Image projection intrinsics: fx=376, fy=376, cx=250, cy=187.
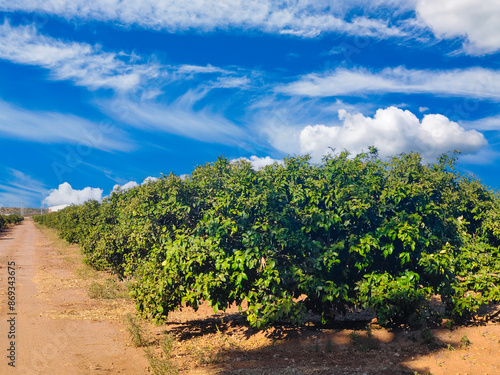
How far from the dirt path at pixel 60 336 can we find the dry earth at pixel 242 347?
2 centimetres

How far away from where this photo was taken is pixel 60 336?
10.5 metres

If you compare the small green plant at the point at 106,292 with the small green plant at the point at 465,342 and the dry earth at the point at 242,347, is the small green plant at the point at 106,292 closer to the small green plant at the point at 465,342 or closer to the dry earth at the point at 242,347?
the dry earth at the point at 242,347

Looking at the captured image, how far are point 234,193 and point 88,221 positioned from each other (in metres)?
23.3

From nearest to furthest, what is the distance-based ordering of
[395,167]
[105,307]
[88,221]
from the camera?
1. [395,167]
2. [105,307]
3. [88,221]

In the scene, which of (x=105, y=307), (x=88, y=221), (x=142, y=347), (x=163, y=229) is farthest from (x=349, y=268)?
(x=88, y=221)

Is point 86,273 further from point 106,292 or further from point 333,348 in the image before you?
point 333,348

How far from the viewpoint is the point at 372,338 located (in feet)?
32.0

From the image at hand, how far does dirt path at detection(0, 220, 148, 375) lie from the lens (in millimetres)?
8359

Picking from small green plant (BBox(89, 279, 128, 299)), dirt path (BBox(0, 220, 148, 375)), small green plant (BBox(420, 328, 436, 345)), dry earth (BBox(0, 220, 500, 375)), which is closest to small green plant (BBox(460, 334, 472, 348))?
dry earth (BBox(0, 220, 500, 375))

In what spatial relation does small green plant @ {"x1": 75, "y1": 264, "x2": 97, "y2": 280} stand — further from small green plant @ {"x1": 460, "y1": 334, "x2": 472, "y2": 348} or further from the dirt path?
small green plant @ {"x1": 460, "y1": 334, "x2": 472, "y2": 348}

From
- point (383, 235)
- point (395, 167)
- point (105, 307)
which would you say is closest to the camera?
point (383, 235)

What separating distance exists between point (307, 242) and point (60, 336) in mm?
7435

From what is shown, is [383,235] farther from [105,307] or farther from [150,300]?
[105,307]

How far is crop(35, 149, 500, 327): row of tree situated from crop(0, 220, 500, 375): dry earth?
2.65 ft
